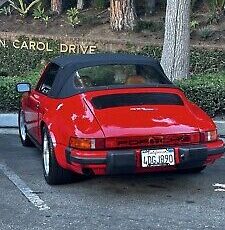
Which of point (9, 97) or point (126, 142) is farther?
point (9, 97)

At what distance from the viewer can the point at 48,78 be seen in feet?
25.5

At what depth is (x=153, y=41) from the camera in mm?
16953

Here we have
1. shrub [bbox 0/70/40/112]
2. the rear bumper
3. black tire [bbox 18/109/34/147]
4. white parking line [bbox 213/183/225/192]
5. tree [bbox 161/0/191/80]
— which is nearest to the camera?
the rear bumper

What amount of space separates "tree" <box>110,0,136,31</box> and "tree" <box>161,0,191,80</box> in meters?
5.84

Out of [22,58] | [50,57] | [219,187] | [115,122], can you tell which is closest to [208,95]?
[219,187]

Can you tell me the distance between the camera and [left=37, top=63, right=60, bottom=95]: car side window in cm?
755

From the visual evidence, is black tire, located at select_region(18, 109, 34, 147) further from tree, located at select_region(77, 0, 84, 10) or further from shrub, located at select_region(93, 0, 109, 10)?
tree, located at select_region(77, 0, 84, 10)

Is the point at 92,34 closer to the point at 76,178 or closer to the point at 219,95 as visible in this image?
the point at 219,95

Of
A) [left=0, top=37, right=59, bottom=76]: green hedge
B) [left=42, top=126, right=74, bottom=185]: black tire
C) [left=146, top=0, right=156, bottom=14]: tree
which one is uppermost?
[left=146, top=0, right=156, bottom=14]: tree

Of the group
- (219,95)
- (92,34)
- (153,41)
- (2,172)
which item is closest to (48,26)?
(92,34)

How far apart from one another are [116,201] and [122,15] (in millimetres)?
11966

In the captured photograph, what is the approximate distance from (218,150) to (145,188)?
0.91 m

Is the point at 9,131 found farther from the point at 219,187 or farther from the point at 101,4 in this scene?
the point at 101,4

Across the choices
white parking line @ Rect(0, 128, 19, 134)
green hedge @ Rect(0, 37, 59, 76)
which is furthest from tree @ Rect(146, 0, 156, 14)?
white parking line @ Rect(0, 128, 19, 134)
